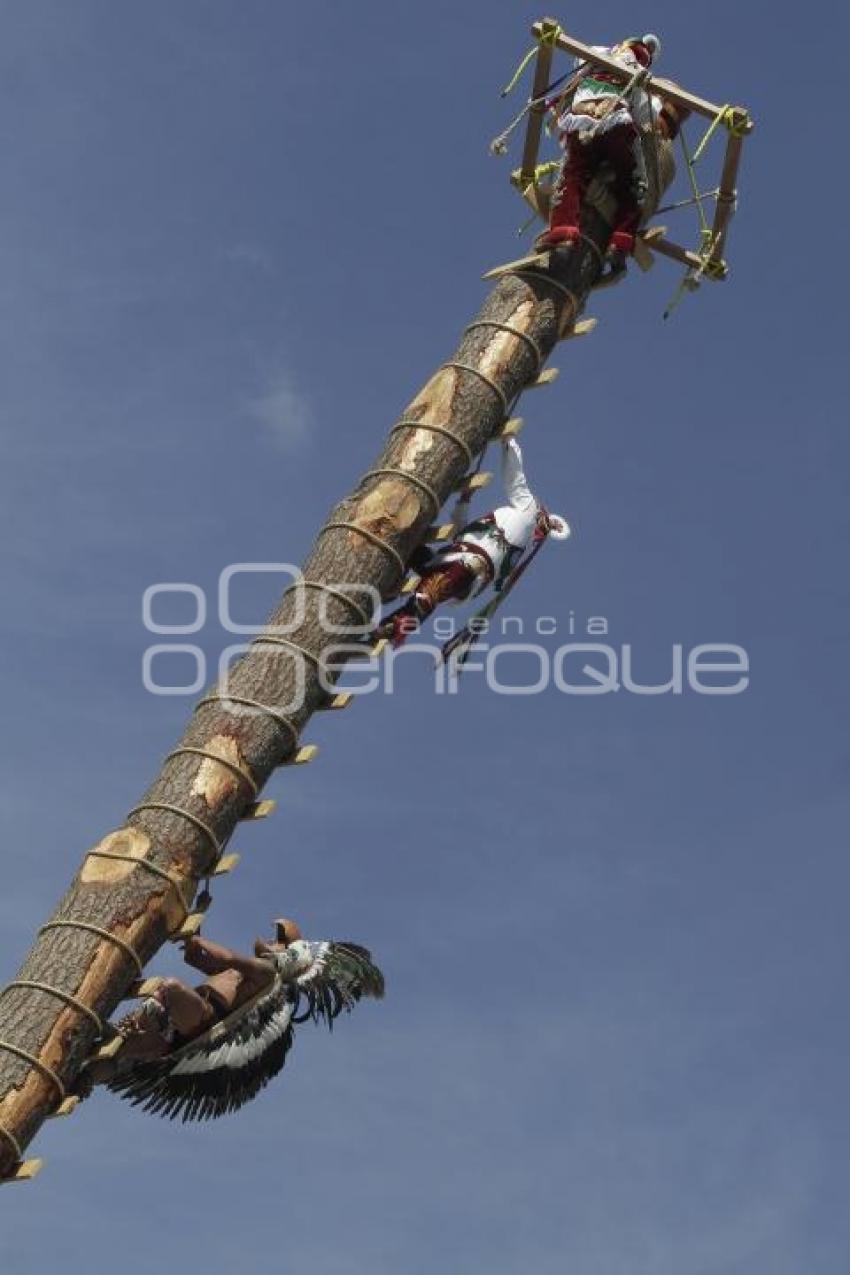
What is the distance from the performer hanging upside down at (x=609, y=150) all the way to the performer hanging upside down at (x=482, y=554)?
1.43m

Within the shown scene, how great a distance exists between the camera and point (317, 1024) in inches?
443

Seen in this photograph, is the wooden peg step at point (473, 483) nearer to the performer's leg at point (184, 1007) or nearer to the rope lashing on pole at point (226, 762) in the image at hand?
the rope lashing on pole at point (226, 762)

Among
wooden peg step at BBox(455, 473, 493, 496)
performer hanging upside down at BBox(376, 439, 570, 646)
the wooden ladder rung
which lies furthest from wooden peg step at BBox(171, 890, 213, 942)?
wooden peg step at BBox(455, 473, 493, 496)

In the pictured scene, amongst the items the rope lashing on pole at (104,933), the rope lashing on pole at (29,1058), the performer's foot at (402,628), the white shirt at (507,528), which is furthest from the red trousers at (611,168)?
the rope lashing on pole at (29,1058)

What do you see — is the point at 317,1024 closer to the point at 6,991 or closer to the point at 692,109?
the point at 6,991

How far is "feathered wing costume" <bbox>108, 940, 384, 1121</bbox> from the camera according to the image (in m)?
10.7

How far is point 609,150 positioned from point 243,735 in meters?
4.45

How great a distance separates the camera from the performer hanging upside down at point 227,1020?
1048 cm

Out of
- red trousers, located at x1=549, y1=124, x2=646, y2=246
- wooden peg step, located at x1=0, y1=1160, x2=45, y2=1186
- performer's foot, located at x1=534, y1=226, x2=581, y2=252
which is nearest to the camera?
wooden peg step, located at x1=0, y1=1160, x2=45, y2=1186

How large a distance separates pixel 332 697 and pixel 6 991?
2355 millimetres

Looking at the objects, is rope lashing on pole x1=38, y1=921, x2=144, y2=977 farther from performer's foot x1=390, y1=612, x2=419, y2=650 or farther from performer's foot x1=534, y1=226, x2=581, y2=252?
performer's foot x1=534, y1=226, x2=581, y2=252

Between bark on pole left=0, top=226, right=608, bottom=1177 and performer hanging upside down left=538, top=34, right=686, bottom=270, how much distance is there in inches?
7.0

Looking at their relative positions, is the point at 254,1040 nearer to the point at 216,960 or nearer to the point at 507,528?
the point at 216,960

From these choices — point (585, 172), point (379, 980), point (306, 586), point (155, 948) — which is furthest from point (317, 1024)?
point (585, 172)
